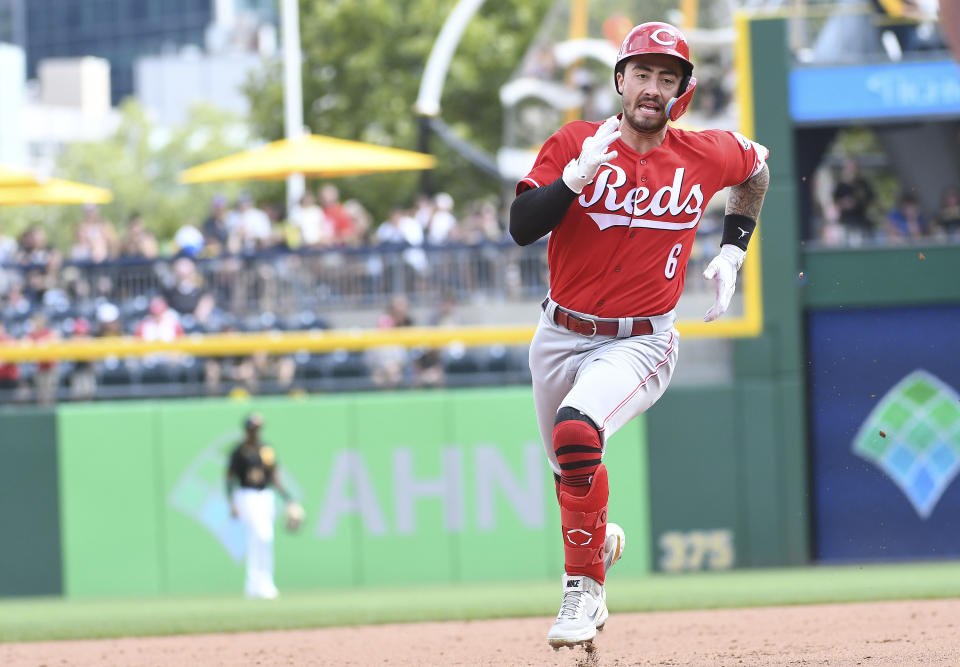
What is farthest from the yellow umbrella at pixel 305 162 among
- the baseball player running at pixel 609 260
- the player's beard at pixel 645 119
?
the player's beard at pixel 645 119

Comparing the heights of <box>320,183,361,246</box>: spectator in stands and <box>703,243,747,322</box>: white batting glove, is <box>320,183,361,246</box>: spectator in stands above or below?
above

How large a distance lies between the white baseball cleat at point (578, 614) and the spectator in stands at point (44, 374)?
9.12 m

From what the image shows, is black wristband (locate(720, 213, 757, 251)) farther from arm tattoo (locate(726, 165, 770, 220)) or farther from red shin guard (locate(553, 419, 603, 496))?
red shin guard (locate(553, 419, 603, 496))

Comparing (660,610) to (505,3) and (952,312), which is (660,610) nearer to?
(952,312)

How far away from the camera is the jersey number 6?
563 centimetres

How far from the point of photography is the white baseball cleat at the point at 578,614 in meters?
5.21

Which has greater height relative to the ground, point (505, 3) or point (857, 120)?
point (505, 3)

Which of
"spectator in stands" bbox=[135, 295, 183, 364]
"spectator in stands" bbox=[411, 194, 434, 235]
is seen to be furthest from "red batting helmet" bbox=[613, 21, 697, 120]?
"spectator in stands" bbox=[411, 194, 434, 235]

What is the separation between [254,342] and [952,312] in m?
6.21

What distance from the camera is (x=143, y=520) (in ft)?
42.8

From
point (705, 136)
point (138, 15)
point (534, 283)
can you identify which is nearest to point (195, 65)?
point (138, 15)

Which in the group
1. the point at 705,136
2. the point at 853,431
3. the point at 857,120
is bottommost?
the point at 853,431

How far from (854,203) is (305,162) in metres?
5.53

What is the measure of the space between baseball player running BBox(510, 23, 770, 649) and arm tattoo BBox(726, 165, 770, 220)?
0.13 metres
